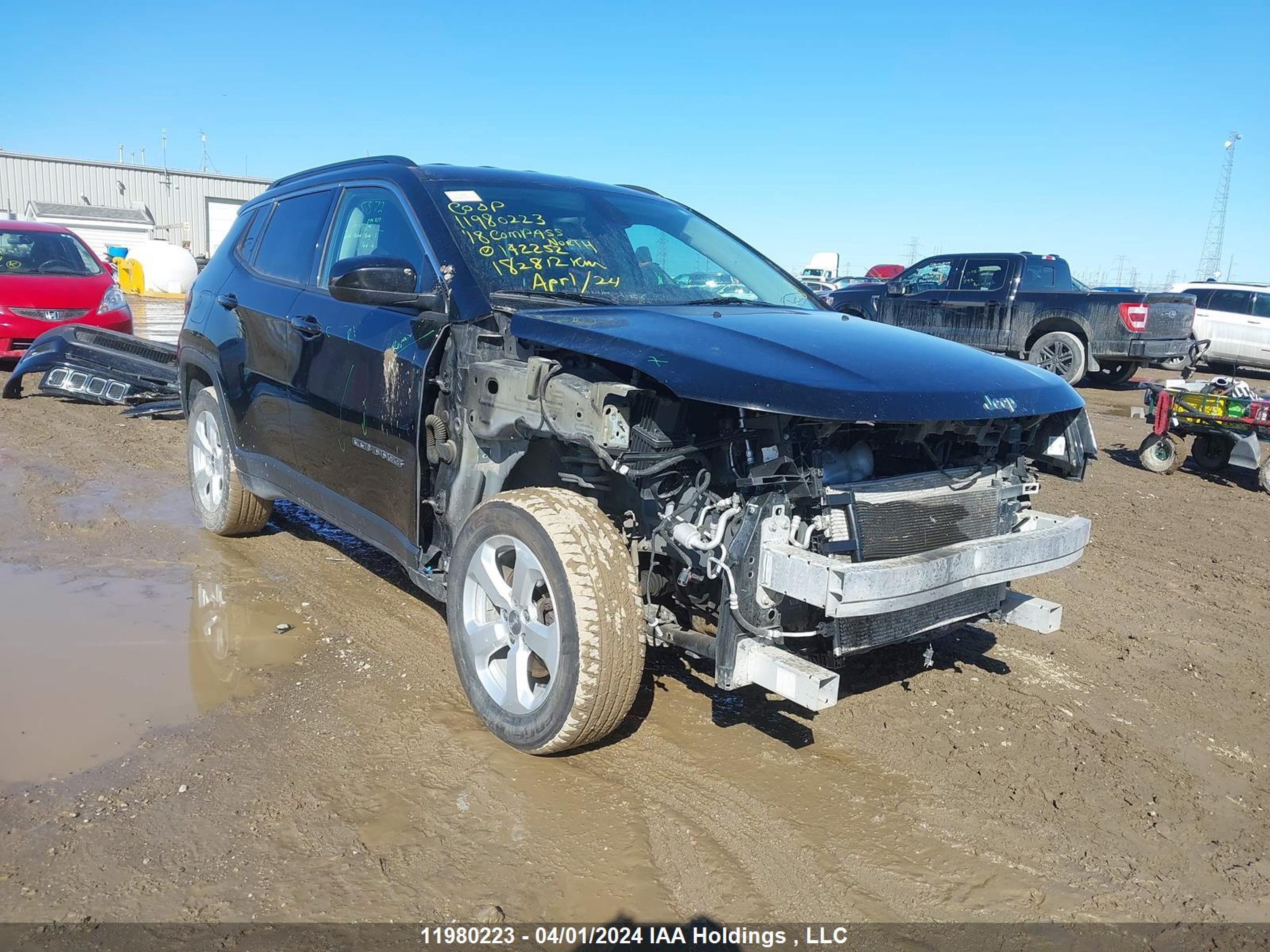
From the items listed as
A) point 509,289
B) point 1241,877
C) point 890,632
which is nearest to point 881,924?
point 890,632

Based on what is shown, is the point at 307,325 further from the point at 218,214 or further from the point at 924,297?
the point at 218,214

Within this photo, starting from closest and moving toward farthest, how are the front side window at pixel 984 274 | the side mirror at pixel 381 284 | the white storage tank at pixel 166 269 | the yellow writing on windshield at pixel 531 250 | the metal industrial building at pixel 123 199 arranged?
the side mirror at pixel 381 284 < the yellow writing on windshield at pixel 531 250 < the front side window at pixel 984 274 < the white storage tank at pixel 166 269 < the metal industrial building at pixel 123 199

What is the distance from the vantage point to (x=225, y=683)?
378 cm

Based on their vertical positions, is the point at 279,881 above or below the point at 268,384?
below

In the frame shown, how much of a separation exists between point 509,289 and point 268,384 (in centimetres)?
172

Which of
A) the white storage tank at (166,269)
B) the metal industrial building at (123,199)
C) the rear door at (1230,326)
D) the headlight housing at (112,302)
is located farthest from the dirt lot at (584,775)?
the metal industrial building at (123,199)

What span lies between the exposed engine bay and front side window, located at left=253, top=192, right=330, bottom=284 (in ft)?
4.93

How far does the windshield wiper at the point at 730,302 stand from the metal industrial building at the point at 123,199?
4014cm

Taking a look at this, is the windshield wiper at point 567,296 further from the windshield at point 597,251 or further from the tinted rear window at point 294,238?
the tinted rear window at point 294,238

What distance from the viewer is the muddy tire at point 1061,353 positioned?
13086mm

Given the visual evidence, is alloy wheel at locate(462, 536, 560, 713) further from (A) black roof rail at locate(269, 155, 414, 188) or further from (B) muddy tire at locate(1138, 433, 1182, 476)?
(B) muddy tire at locate(1138, 433, 1182, 476)

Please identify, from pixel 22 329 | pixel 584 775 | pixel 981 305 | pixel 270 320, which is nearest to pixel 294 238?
pixel 270 320

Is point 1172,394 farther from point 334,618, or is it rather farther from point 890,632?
point 334,618

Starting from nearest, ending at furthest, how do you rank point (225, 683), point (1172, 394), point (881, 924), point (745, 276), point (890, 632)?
point (881, 924)
point (890, 632)
point (225, 683)
point (745, 276)
point (1172, 394)
